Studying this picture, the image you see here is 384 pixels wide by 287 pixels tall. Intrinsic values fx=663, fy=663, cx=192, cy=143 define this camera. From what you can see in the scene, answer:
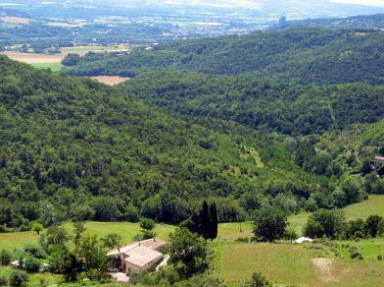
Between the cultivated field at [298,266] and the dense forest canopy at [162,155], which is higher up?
the cultivated field at [298,266]

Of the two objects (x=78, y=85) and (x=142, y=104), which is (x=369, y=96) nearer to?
(x=142, y=104)

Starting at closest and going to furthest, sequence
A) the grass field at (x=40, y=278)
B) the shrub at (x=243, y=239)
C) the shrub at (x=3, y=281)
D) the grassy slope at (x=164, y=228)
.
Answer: the shrub at (x=3, y=281) < the grass field at (x=40, y=278) < the shrub at (x=243, y=239) < the grassy slope at (x=164, y=228)

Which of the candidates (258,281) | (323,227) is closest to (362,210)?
(323,227)

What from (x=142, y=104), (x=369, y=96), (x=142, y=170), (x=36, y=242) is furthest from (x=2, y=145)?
(x=369, y=96)

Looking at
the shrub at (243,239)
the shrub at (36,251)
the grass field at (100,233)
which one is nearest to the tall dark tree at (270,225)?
the shrub at (243,239)

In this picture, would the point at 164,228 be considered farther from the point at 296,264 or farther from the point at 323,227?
the point at 296,264

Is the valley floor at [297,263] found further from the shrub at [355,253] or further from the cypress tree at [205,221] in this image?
the cypress tree at [205,221]

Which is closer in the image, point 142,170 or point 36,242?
point 36,242
